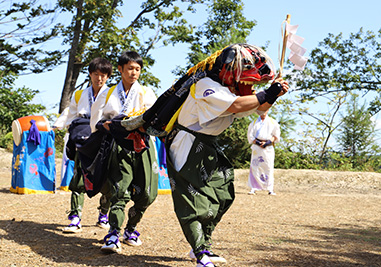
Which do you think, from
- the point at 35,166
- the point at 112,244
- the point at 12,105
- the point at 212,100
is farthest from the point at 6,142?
the point at 212,100

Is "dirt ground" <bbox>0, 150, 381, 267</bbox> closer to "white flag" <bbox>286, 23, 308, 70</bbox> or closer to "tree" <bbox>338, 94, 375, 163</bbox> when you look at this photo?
"white flag" <bbox>286, 23, 308, 70</bbox>

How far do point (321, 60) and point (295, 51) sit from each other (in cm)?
1548

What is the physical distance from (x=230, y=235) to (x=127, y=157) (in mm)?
1632

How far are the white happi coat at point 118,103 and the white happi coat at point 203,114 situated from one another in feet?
2.97

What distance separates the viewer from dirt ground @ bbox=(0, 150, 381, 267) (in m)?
4.14

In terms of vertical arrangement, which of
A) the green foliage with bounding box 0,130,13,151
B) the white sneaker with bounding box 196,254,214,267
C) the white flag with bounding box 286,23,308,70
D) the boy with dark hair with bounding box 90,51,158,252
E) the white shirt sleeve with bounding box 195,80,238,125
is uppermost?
the white flag with bounding box 286,23,308,70

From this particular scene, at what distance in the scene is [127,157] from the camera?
4441mm

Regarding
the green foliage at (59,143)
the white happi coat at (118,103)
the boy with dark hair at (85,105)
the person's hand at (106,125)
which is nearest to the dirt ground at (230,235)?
the boy with dark hair at (85,105)

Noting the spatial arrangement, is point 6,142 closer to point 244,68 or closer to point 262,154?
point 262,154

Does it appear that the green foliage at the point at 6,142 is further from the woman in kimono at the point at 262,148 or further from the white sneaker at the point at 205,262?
the white sneaker at the point at 205,262

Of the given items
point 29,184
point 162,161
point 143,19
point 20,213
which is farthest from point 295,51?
point 143,19

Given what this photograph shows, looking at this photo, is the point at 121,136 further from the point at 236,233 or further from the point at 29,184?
the point at 29,184

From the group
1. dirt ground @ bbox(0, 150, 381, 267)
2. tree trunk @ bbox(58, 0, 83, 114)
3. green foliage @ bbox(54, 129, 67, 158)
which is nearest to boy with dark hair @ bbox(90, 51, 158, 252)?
dirt ground @ bbox(0, 150, 381, 267)

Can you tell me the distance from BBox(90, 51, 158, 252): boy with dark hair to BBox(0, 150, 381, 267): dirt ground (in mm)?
307
